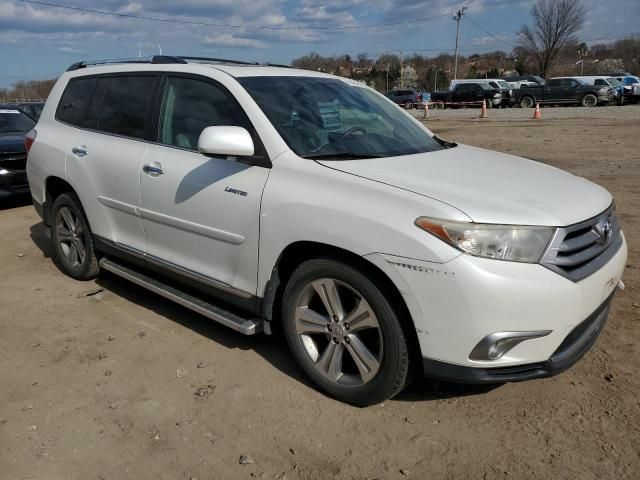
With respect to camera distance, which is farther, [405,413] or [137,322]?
[137,322]

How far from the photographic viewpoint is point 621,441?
2.70 meters

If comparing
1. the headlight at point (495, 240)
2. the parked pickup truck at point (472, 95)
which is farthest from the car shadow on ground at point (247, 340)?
the parked pickup truck at point (472, 95)

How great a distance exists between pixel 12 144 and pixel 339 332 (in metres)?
7.57

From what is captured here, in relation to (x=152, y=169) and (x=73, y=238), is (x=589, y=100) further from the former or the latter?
(x=152, y=169)

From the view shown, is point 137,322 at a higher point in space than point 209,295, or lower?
lower

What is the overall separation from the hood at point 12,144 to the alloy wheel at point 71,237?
4.04m

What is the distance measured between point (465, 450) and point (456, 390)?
0.53m

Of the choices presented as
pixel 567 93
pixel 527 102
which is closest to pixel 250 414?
pixel 567 93

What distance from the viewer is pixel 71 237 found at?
4941 mm

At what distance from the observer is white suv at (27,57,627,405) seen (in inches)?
99.0

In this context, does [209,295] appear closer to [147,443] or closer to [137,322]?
[137,322]

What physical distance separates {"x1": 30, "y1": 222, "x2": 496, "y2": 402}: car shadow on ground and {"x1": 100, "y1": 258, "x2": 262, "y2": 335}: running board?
330 millimetres

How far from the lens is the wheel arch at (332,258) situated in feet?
8.92

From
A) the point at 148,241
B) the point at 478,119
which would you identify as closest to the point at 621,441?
the point at 148,241
